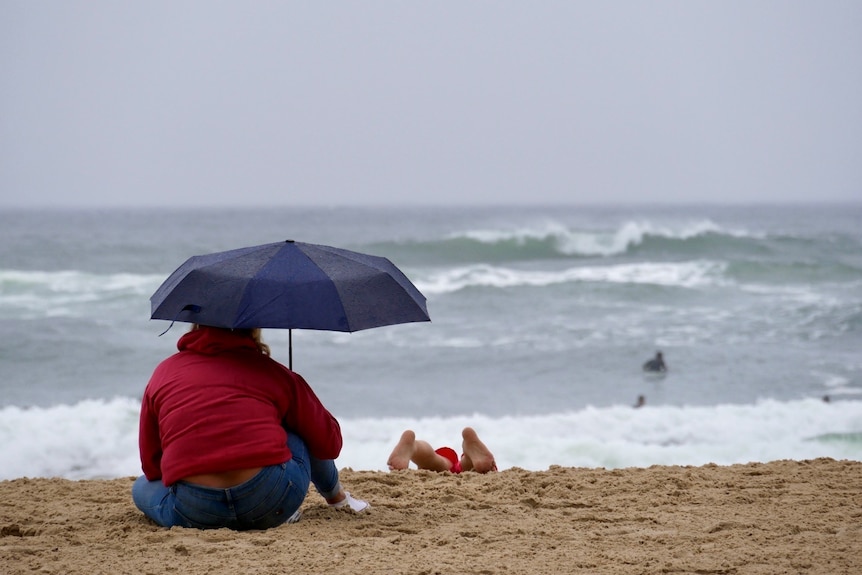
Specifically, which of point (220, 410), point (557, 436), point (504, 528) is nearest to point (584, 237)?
point (557, 436)

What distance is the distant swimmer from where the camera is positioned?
1269 cm

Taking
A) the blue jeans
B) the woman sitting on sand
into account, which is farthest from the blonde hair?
the blue jeans

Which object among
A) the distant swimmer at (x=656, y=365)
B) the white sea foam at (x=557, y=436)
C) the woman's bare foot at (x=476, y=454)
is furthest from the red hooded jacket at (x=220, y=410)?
the distant swimmer at (x=656, y=365)

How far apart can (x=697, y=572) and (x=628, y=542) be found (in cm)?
44

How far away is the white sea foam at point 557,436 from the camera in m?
7.64

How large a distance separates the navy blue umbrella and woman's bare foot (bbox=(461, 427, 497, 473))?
1.82 m

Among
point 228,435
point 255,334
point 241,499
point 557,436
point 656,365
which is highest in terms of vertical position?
point 255,334

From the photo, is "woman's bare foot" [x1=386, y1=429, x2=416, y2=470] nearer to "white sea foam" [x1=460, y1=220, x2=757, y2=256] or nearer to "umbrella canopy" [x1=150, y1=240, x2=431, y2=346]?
"umbrella canopy" [x1=150, y1=240, x2=431, y2=346]

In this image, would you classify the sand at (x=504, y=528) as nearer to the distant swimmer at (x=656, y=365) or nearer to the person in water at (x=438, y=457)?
the person in water at (x=438, y=457)

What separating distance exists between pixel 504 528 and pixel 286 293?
1.36m

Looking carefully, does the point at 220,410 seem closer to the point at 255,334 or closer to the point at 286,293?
the point at 255,334

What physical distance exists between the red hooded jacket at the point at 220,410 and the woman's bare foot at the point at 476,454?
187 centimetres

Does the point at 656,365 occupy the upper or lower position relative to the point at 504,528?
lower

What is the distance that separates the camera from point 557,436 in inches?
351
